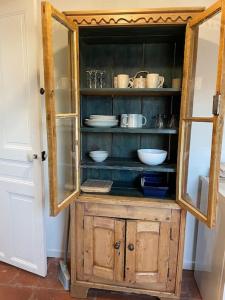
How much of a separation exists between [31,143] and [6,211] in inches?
25.7

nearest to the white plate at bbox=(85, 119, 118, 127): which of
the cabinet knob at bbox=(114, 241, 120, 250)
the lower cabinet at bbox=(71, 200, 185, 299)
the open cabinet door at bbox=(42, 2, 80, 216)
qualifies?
the open cabinet door at bbox=(42, 2, 80, 216)

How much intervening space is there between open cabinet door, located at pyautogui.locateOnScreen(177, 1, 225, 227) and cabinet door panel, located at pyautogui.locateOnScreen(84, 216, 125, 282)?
1.60ft

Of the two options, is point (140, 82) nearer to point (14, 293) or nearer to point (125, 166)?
point (125, 166)

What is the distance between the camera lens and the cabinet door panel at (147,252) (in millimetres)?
1581

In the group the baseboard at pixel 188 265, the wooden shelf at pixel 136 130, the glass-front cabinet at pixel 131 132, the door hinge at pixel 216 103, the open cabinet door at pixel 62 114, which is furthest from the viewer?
the baseboard at pixel 188 265

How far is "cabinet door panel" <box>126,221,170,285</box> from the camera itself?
5.19 feet

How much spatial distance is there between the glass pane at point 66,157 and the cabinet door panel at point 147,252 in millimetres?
481

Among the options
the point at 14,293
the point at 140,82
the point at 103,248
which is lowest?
the point at 14,293

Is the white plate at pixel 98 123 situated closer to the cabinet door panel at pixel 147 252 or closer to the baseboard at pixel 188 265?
the cabinet door panel at pixel 147 252

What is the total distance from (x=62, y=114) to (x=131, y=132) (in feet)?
1.56

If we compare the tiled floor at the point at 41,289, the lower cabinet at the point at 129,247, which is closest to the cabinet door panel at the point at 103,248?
the lower cabinet at the point at 129,247

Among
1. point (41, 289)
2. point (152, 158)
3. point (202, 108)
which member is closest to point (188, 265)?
point (152, 158)

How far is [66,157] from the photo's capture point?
1700 mm

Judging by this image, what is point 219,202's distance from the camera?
1510 mm
